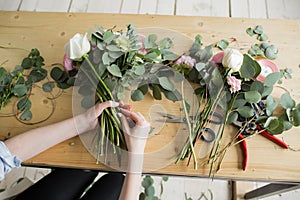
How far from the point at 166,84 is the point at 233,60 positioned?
16cm

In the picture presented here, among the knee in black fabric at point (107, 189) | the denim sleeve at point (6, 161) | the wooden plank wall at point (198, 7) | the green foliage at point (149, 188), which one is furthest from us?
the wooden plank wall at point (198, 7)

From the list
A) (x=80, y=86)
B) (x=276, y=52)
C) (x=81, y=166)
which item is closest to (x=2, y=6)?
(x=80, y=86)

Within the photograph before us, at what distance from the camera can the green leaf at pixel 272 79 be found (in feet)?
2.54

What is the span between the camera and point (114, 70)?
0.77m

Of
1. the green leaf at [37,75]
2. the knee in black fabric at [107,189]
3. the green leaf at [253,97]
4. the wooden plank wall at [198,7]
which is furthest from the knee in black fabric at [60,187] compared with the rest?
the wooden plank wall at [198,7]

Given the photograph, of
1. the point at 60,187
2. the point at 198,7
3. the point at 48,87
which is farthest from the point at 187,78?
the point at 198,7

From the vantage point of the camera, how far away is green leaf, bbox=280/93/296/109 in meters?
0.78

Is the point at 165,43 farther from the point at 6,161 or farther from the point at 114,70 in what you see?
the point at 6,161

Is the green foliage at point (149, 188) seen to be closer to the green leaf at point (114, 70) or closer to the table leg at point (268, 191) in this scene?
the table leg at point (268, 191)

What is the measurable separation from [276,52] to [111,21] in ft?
1.49

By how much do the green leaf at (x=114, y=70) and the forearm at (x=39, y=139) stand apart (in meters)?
0.14

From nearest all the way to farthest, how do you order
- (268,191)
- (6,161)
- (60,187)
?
(6,161)
(60,187)
(268,191)

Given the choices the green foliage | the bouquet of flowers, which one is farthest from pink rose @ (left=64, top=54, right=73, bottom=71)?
the green foliage

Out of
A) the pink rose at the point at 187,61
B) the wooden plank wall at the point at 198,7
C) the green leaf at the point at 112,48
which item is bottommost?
the green leaf at the point at 112,48
